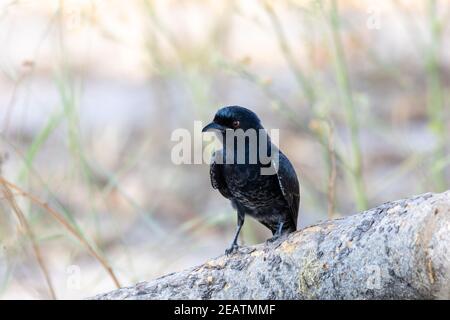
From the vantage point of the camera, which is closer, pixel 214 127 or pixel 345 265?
pixel 345 265

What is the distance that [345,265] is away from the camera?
259 centimetres

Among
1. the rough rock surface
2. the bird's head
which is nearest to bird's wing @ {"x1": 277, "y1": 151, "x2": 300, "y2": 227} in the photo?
the bird's head

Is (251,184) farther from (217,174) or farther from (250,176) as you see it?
(217,174)

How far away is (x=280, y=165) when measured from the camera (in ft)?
11.7

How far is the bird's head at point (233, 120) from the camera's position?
356 cm

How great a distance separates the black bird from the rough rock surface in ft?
1.84

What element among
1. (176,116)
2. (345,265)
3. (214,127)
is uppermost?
(176,116)

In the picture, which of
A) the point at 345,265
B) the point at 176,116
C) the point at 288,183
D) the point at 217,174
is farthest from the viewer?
the point at 176,116

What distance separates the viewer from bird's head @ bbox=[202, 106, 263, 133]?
3.56 meters

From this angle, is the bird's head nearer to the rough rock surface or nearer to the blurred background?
the rough rock surface

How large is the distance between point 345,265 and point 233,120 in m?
1.16

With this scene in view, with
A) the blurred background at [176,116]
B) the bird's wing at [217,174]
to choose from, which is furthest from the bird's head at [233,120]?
the blurred background at [176,116]

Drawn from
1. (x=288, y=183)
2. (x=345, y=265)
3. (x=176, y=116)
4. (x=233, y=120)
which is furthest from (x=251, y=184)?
(x=176, y=116)

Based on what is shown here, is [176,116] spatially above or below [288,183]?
above
